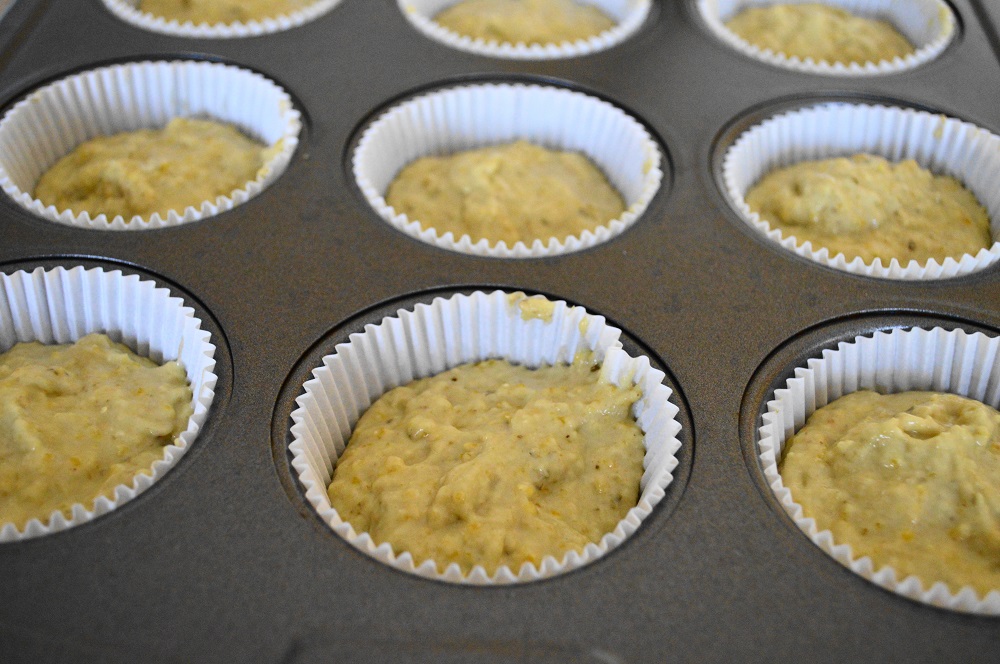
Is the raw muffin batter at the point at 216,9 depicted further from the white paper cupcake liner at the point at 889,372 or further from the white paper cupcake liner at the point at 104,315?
the white paper cupcake liner at the point at 889,372

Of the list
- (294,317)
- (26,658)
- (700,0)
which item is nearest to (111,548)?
(26,658)

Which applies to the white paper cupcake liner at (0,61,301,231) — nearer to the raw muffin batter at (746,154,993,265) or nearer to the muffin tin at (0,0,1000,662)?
the muffin tin at (0,0,1000,662)

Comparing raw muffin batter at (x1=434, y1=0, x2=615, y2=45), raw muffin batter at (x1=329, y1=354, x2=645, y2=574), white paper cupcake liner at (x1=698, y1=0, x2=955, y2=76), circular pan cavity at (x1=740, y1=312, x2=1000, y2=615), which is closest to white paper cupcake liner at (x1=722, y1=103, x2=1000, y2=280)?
white paper cupcake liner at (x1=698, y1=0, x2=955, y2=76)

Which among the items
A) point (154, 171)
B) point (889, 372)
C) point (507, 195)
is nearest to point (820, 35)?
point (507, 195)

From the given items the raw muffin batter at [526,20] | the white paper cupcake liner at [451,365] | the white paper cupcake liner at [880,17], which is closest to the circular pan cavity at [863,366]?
the white paper cupcake liner at [451,365]

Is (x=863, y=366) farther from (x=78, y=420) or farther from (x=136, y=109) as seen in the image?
(x=136, y=109)

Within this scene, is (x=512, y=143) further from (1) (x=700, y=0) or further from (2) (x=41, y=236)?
(2) (x=41, y=236)
